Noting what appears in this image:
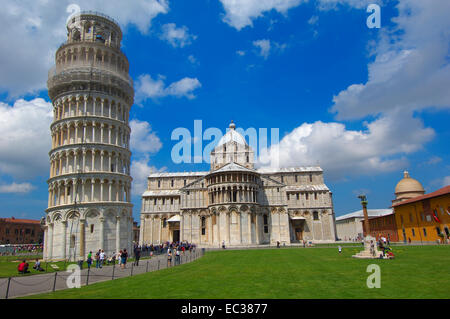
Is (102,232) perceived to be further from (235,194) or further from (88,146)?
(235,194)

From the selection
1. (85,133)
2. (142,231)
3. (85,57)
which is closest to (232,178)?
(85,133)

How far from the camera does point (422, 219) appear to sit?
52.3 m

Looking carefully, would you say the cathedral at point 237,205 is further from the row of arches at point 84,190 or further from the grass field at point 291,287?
the grass field at point 291,287

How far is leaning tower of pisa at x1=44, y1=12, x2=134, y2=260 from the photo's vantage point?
39.0m

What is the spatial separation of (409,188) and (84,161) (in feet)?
246

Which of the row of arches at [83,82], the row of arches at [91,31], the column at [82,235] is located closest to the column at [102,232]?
the column at [82,235]

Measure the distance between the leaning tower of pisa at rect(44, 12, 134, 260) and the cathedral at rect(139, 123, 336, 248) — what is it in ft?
78.2

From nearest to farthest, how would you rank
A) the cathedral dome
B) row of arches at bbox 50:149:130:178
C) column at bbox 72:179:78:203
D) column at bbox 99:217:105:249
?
column at bbox 99:217:105:249, column at bbox 72:179:78:203, row of arches at bbox 50:149:130:178, the cathedral dome

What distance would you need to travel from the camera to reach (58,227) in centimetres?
3928

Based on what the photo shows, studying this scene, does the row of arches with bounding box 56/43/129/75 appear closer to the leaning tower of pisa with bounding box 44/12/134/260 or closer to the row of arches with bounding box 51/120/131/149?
the leaning tower of pisa with bounding box 44/12/134/260

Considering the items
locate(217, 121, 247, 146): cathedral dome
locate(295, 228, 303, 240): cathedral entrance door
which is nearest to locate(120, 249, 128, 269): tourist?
locate(217, 121, 247, 146): cathedral dome

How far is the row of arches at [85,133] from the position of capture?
41.8 metres
